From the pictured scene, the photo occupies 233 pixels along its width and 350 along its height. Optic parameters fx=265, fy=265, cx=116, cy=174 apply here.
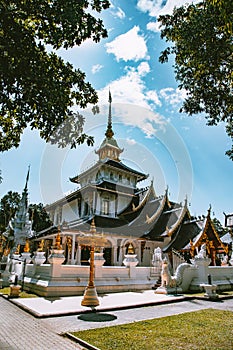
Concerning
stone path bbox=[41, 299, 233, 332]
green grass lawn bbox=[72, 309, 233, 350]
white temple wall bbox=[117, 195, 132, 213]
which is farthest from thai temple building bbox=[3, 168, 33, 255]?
green grass lawn bbox=[72, 309, 233, 350]

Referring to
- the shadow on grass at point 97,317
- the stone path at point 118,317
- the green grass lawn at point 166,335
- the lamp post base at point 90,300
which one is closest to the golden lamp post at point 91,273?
the lamp post base at point 90,300

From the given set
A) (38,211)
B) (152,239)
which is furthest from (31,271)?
(38,211)

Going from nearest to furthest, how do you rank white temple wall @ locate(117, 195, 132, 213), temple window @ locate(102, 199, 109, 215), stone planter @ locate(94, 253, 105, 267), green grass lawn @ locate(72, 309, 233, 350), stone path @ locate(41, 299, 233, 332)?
green grass lawn @ locate(72, 309, 233, 350), stone path @ locate(41, 299, 233, 332), stone planter @ locate(94, 253, 105, 267), temple window @ locate(102, 199, 109, 215), white temple wall @ locate(117, 195, 132, 213)

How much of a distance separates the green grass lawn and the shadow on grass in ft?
3.20

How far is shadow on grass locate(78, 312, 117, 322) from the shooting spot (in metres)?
7.34

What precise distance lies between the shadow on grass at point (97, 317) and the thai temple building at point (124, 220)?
10615 millimetres

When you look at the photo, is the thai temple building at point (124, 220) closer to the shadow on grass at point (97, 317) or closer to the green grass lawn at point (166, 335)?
the shadow on grass at point (97, 317)

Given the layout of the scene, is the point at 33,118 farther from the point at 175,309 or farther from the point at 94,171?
the point at 94,171

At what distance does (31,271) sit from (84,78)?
12491mm

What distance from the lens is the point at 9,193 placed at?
2078 inches

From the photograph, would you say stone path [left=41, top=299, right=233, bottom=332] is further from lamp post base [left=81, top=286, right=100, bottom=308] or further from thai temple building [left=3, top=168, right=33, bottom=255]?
thai temple building [left=3, top=168, right=33, bottom=255]

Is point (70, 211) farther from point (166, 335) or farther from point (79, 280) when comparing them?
point (166, 335)

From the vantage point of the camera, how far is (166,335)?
5.73 m

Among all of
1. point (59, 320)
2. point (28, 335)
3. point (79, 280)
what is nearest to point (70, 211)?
point (79, 280)
